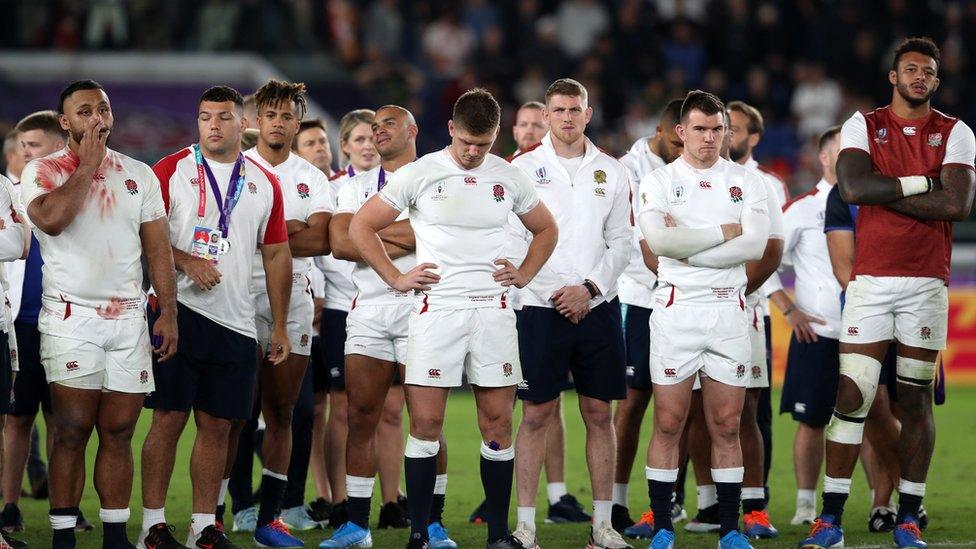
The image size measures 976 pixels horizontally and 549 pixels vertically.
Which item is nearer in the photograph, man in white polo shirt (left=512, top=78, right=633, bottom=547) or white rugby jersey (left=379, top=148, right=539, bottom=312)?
white rugby jersey (left=379, top=148, right=539, bottom=312)

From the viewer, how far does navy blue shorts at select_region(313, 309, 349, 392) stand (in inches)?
342

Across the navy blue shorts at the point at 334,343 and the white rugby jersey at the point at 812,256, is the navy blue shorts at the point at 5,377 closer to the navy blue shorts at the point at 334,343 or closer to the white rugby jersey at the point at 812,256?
the navy blue shorts at the point at 334,343

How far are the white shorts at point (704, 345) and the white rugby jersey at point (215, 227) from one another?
2261 millimetres

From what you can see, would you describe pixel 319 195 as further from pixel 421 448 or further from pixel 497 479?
pixel 497 479

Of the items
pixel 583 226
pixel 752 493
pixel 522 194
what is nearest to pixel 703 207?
pixel 583 226

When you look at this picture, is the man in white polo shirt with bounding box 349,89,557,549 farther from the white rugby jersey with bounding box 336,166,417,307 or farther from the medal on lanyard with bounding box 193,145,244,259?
the medal on lanyard with bounding box 193,145,244,259

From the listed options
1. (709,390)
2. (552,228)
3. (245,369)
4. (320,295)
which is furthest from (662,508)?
(320,295)

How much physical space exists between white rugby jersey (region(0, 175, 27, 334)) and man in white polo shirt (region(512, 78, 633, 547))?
2765 millimetres

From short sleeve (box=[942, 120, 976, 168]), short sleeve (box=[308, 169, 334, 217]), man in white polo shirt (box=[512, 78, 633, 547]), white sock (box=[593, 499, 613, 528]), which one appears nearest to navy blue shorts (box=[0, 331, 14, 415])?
short sleeve (box=[308, 169, 334, 217])

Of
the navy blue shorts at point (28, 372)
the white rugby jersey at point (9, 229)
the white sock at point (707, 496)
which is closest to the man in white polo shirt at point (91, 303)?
the white rugby jersey at point (9, 229)

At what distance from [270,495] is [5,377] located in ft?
5.47

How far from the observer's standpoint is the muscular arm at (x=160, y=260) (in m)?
7.02

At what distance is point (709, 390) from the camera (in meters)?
7.32

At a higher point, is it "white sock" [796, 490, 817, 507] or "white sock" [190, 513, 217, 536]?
"white sock" [190, 513, 217, 536]
